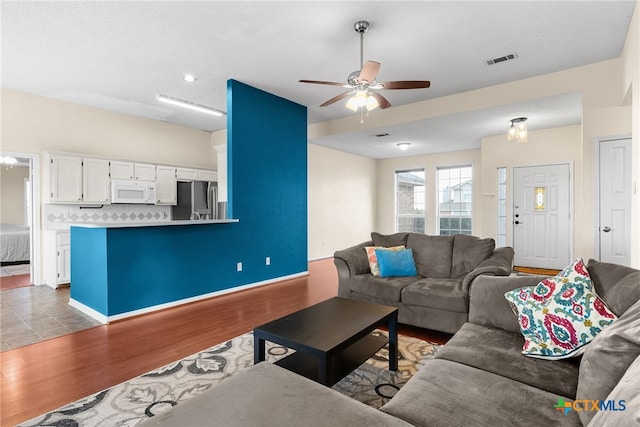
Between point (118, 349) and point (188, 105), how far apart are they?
3.95 m

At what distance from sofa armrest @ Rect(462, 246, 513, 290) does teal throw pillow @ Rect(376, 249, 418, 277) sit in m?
0.65

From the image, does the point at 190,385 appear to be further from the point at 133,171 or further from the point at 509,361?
the point at 133,171

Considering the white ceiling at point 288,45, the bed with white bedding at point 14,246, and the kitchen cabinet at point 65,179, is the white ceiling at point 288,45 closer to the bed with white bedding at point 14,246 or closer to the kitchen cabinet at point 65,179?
the kitchen cabinet at point 65,179

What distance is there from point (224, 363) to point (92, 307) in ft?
6.95

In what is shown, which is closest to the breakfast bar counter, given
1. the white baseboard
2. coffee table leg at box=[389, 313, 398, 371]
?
the white baseboard

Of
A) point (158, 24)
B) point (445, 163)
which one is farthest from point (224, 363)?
point (445, 163)

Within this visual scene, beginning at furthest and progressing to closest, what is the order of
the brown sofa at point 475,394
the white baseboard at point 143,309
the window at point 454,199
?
the window at point 454,199, the white baseboard at point 143,309, the brown sofa at point 475,394

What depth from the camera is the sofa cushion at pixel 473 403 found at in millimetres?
1110

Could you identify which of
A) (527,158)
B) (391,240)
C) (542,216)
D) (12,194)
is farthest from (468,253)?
(12,194)

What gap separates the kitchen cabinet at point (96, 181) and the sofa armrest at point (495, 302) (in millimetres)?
5622

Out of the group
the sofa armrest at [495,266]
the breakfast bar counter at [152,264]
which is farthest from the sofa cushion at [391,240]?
the breakfast bar counter at [152,264]

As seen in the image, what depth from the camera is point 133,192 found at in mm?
5625

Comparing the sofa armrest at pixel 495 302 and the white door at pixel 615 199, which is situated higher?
the white door at pixel 615 199

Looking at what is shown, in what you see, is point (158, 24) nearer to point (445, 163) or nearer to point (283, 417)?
point (283, 417)
